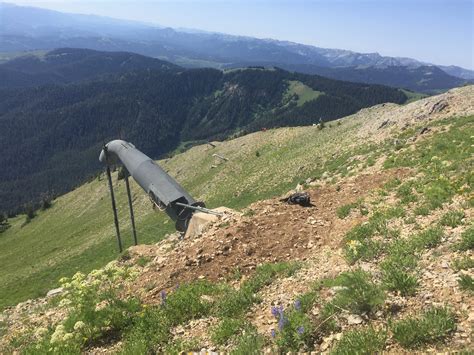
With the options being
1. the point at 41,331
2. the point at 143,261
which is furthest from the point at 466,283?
the point at 143,261

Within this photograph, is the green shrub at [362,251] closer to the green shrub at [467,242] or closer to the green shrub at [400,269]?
the green shrub at [400,269]

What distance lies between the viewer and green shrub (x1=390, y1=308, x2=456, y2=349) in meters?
6.46

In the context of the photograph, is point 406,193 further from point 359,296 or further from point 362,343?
point 362,343

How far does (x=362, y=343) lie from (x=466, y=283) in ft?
8.63

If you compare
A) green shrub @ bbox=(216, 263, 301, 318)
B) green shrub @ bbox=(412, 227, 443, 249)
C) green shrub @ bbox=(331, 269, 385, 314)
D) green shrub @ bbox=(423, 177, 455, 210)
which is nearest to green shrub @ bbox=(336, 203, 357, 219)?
green shrub @ bbox=(423, 177, 455, 210)

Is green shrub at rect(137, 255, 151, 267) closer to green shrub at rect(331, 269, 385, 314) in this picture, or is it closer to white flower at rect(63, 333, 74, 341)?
white flower at rect(63, 333, 74, 341)

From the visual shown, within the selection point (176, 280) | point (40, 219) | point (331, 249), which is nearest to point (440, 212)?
point (331, 249)

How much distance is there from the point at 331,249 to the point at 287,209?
5233 millimetres

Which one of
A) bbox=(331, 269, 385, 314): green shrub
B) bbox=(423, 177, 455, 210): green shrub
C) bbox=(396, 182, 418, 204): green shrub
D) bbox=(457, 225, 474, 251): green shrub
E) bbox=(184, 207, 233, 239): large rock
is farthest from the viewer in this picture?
bbox=(184, 207, 233, 239): large rock

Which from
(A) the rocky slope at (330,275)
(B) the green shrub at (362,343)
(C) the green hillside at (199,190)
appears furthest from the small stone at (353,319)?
(C) the green hillside at (199,190)

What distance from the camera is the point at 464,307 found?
711 cm

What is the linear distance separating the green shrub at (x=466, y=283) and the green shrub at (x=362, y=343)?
207 cm

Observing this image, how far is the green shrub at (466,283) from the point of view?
24.8 feet

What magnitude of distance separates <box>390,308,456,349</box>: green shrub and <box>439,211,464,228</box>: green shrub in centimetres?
516
